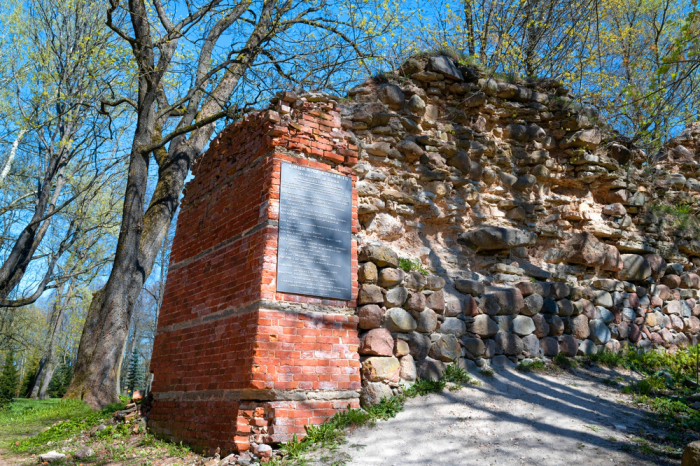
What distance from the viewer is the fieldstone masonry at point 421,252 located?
5.16 meters

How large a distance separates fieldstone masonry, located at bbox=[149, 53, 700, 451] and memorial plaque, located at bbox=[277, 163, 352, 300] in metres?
0.13

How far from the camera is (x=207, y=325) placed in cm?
582

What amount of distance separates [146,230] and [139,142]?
1.59 m

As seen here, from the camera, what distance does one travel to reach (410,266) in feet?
21.4

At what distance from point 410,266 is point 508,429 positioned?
232 cm

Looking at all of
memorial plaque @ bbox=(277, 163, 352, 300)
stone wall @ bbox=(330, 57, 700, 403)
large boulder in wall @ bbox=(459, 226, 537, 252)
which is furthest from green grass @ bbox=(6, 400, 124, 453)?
large boulder in wall @ bbox=(459, 226, 537, 252)

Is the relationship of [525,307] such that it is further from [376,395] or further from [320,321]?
[320,321]

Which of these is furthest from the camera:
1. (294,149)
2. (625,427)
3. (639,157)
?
(639,157)

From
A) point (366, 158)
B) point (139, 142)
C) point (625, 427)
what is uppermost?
point (139, 142)

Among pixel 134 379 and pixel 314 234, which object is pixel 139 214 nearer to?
pixel 314 234

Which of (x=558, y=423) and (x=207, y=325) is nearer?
(x=558, y=423)

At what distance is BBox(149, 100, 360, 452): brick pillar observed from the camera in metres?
4.86

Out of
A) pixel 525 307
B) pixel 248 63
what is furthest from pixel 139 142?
pixel 525 307

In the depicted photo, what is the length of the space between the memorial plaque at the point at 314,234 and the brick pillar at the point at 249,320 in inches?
4.0
